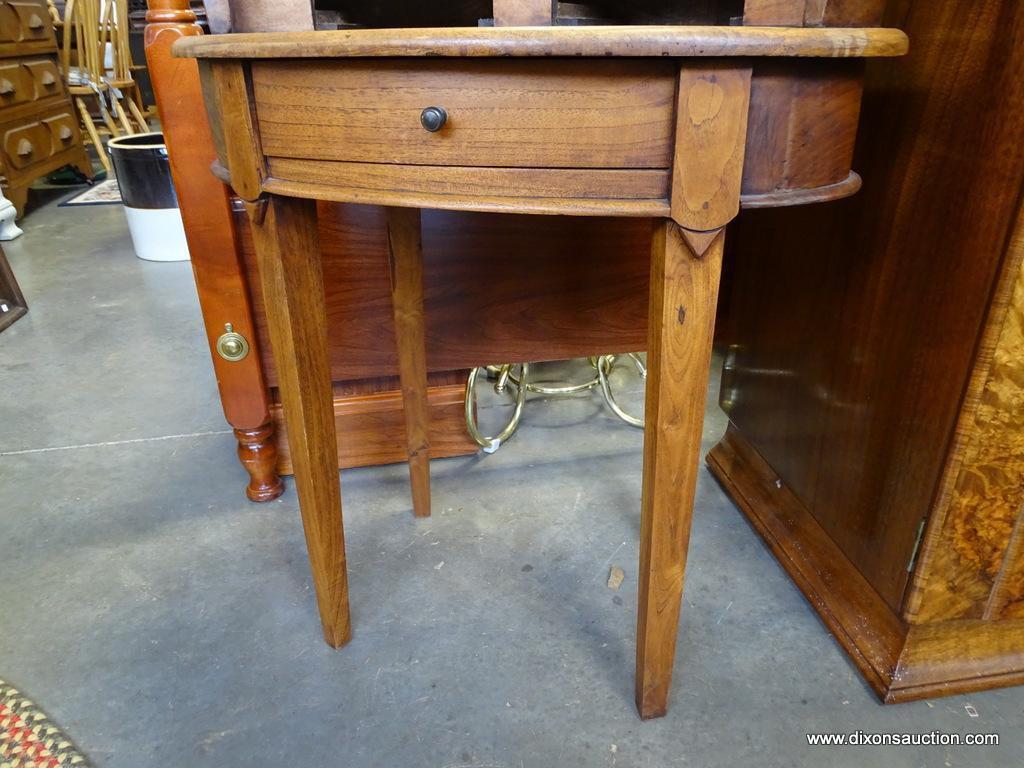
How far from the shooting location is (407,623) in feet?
3.29

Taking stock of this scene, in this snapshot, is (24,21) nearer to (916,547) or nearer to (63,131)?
(63,131)

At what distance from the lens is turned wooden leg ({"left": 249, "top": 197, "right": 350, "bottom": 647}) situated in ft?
2.33

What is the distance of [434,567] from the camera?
1113mm

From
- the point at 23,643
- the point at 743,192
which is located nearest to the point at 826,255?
the point at 743,192

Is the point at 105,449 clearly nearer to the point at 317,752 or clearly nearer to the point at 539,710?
the point at 317,752

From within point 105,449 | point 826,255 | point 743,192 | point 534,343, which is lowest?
point 105,449

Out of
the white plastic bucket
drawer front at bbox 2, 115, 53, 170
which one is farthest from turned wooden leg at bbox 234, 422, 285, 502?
drawer front at bbox 2, 115, 53, 170

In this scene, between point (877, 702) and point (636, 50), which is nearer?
point (636, 50)

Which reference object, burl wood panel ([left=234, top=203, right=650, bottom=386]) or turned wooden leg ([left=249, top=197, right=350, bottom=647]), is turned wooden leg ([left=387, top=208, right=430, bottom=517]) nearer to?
burl wood panel ([left=234, top=203, right=650, bottom=386])

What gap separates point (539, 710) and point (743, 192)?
0.64 metres

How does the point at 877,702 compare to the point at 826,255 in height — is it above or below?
below

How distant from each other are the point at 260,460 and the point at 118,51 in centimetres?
363

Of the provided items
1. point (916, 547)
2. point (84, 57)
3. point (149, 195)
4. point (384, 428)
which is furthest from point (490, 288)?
point (84, 57)

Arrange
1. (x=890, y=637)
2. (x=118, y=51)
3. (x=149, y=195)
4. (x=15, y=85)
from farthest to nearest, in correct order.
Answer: (x=118, y=51) → (x=15, y=85) → (x=149, y=195) → (x=890, y=637)
